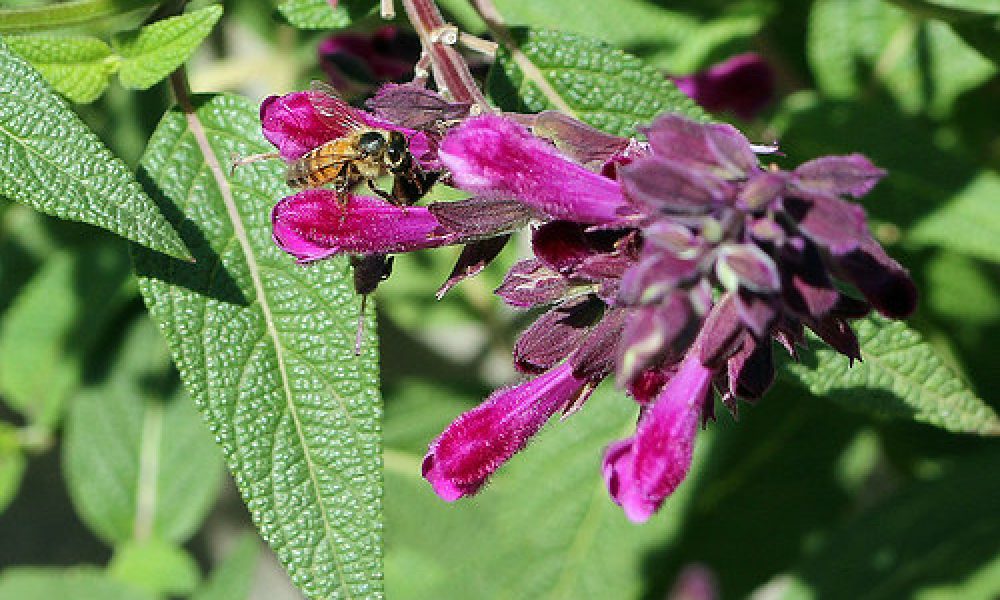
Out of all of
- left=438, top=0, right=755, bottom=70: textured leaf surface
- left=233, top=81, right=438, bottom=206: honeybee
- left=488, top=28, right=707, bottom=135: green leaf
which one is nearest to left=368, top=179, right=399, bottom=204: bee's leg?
left=233, top=81, right=438, bottom=206: honeybee

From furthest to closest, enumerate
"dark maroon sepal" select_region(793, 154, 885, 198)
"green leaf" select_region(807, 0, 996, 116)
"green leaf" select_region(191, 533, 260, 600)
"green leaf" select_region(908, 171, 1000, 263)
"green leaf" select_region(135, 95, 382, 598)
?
"green leaf" select_region(191, 533, 260, 600), "green leaf" select_region(807, 0, 996, 116), "green leaf" select_region(908, 171, 1000, 263), "green leaf" select_region(135, 95, 382, 598), "dark maroon sepal" select_region(793, 154, 885, 198)

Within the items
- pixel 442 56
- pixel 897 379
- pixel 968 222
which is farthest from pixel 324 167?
pixel 968 222

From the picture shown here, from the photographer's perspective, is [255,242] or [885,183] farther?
[885,183]

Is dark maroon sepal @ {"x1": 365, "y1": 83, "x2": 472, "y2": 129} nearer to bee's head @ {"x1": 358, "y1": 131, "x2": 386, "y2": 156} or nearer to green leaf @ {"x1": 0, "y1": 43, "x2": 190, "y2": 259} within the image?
bee's head @ {"x1": 358, "y1": 131, "x2": 386, "y2": 156}

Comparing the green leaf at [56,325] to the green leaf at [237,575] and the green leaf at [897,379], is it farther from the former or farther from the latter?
the green leaf at [897,379]

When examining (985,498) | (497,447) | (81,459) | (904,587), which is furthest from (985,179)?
(81,459)

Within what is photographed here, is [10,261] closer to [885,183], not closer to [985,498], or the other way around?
[885,183]
